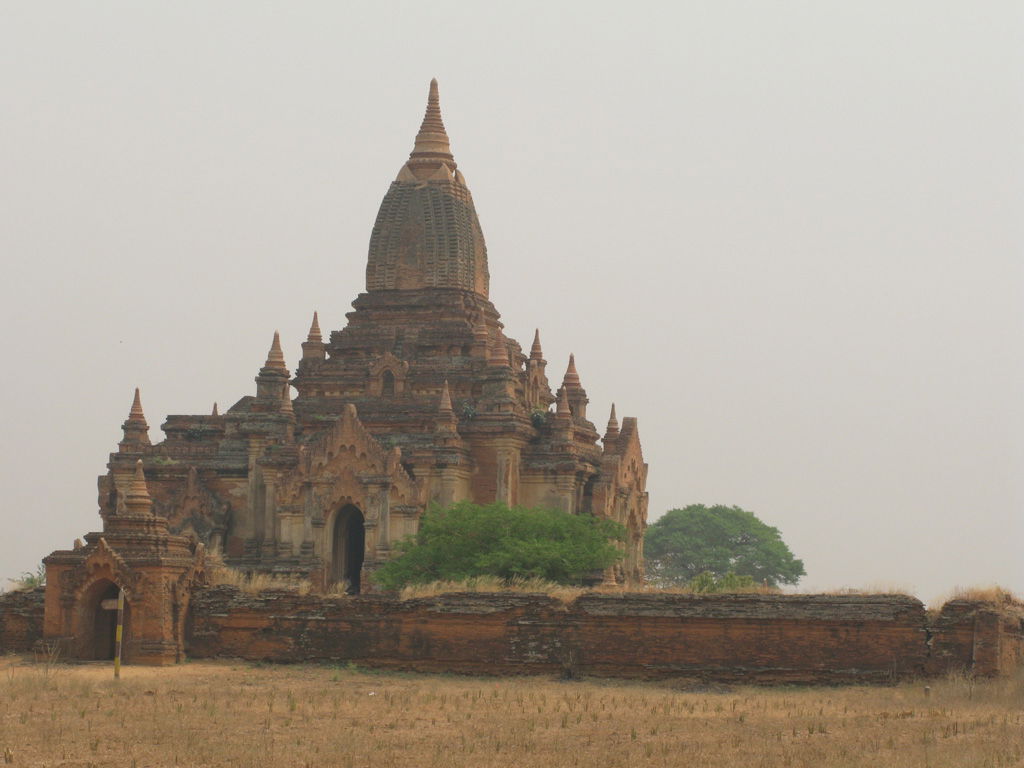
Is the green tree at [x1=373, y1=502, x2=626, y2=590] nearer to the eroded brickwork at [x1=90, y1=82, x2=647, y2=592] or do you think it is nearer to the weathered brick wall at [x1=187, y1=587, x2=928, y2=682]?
the eroded brickwork at [x1=90, y1=82, x2=647, y2=592]

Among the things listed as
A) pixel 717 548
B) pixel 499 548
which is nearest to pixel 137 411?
pixel 499 548

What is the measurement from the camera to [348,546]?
39.9 metres

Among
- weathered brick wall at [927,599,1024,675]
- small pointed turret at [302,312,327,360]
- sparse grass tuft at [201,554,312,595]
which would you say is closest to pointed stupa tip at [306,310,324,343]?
small pointed turret at [302,312,327,360]

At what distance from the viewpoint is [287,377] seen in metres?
41.4

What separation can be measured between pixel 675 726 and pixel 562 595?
559 centimetres

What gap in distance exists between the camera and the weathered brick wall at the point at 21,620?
28516mm

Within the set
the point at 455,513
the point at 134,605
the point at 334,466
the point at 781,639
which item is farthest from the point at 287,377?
the point at 781,639

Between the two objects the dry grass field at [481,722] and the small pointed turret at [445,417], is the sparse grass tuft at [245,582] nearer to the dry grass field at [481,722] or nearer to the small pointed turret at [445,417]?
the dry grass field at [481,722]

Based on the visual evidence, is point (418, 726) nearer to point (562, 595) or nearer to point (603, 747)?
point (603, 747)

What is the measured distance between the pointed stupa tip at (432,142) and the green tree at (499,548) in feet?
34.3

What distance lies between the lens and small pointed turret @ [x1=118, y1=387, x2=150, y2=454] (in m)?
41.4

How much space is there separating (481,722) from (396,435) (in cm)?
1886

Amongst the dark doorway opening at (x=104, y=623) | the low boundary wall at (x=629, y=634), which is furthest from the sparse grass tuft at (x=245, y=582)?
the dark doorway opening at (x=104, y=623)

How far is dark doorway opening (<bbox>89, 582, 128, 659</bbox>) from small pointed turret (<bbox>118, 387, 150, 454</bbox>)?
13003 millimetres
